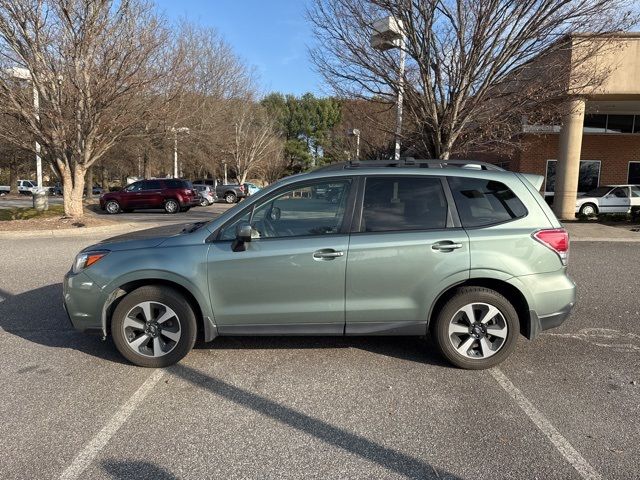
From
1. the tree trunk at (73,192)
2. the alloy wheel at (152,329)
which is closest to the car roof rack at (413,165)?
the alloy wheel at (152,329)

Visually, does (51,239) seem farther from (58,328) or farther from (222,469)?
(222,469)

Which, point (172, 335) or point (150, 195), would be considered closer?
point (172, 335)

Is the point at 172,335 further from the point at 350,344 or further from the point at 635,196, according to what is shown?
the point at 635,196

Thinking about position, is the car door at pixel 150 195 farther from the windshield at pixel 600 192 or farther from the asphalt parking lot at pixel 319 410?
the windshield at pixel 600 192

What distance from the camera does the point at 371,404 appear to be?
3.54 meters

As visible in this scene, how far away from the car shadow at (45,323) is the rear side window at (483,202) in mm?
3340

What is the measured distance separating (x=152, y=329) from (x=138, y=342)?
0.53 feet

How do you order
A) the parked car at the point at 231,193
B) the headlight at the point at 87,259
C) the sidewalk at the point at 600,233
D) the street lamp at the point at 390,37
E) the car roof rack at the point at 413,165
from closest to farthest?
the headlight at the point at 87,259
the car roof rack at the point at 413,165
the street lamp at the point at 390,37
the sidewalk at the point at 600,233
the parked car at the point at 231,193

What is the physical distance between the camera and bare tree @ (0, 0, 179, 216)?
12844 millimetres

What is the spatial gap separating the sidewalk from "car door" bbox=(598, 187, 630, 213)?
15.3 feet

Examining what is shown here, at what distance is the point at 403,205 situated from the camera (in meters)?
4.12

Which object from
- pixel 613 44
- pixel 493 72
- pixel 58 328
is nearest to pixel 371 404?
pixel 58 328

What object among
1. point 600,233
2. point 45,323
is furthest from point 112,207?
point 600,233

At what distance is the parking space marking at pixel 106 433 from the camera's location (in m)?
2.75
